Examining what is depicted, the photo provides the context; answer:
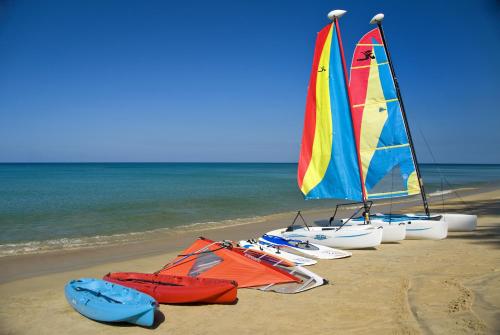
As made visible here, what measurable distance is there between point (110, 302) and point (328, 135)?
7.76 m

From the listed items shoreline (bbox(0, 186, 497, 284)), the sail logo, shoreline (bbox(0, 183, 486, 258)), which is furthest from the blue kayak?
the sail logo

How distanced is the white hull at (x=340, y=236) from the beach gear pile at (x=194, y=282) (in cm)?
160

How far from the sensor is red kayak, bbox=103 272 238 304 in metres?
6.50

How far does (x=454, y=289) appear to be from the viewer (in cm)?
677

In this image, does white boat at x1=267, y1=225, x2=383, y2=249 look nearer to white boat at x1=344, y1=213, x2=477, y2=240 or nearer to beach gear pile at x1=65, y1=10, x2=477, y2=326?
beach gear pile at x1=65, y1=10, x2=477, y2=326

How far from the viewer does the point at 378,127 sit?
12.0m

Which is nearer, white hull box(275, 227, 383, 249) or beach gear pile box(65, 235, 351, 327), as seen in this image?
beach gear pile box(65, 235, 351, 327)

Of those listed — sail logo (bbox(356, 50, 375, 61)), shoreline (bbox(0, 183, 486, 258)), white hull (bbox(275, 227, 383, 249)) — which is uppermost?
sail logo (bbox(356, 50, 375, 61))

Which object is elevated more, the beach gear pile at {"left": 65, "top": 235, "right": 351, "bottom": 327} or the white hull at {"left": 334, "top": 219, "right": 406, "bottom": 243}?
the white hull at {"left": 334, "top": 219, "right": 406, "bottom": 243}

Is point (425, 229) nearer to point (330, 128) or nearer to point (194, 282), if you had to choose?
point (330, 128)

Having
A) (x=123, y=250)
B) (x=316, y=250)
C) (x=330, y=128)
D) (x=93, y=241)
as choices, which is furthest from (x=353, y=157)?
(x=93, y=241)

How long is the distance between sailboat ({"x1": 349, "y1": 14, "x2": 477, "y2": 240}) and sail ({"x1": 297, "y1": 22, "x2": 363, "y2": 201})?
796 millimetres

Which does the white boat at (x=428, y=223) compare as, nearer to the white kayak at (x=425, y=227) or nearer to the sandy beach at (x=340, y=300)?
the white kayak at (x=425, y=227)

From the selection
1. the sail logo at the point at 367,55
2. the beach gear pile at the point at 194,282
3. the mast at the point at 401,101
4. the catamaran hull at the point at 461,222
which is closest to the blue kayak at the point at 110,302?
the beach gear pile at the point at 194,282
